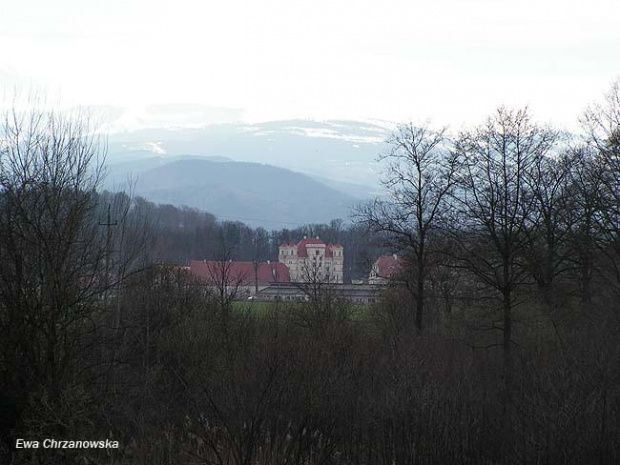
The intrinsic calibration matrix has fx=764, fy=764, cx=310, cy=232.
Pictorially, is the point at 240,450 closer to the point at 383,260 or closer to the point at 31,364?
the point at 31,364

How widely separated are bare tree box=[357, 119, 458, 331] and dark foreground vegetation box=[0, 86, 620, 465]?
3.5 inches

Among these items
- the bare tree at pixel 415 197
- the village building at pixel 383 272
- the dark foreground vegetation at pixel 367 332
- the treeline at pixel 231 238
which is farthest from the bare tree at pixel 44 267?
the treeline at pixel 231 238

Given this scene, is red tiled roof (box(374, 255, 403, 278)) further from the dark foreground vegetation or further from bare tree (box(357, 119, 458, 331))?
bare tree (box(357, 119, 458, 331))

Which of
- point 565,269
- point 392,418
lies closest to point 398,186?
point 565,269

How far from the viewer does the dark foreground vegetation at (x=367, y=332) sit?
521 inches

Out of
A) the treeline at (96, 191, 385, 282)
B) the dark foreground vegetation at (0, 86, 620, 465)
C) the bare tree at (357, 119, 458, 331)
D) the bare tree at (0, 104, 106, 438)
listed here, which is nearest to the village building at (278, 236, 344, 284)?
the treeline at (96, 191, 385, 282)

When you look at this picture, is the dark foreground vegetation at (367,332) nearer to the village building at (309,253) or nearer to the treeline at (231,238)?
the treeline at (231,238)

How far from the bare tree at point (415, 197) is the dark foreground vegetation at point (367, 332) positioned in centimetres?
9

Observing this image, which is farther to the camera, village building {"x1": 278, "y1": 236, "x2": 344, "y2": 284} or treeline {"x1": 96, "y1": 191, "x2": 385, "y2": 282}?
village building {"x1": 278, "y1": 236, "x2": 344, "y2": 284}

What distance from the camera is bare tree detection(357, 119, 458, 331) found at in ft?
96.5

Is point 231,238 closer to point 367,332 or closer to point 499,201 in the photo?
point 367,332

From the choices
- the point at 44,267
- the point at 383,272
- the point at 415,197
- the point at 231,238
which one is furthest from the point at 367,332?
the point at 231,238

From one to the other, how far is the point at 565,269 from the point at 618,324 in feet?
19.6

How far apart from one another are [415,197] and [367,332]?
18.7ft
